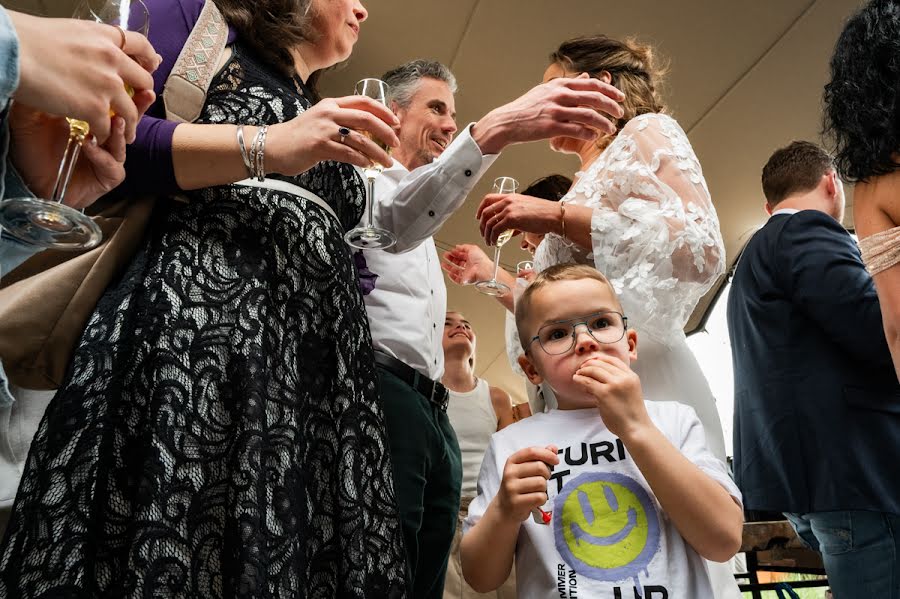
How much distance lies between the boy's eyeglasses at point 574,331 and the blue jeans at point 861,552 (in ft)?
1.96

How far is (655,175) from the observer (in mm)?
1729

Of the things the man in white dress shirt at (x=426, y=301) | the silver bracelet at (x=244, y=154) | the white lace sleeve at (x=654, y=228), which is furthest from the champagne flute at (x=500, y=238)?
the silver bracelet at (x=244, y=154)

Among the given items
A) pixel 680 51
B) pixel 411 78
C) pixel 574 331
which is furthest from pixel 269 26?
pixel 680 51

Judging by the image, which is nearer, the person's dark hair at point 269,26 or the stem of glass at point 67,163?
the stem of glass at point 67,163

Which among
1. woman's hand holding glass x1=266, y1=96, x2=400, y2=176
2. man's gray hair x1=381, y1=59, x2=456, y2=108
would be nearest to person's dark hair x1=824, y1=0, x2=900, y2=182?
woman's hand holding glass x1=266, y1=96, x2=400, y2=176

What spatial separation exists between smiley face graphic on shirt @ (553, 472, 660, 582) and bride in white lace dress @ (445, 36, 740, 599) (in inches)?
15.8

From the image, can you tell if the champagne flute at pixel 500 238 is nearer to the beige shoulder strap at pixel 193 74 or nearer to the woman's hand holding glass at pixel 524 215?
the woman's hand holding glass at pixel 524 215

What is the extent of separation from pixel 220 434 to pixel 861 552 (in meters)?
1.21

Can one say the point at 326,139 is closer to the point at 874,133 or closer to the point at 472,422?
the point at 874,133

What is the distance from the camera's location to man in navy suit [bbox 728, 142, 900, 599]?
148 centimetres

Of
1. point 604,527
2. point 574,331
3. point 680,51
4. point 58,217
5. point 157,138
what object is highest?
point 680,51

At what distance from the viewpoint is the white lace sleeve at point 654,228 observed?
5.31ft

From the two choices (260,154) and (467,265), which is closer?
(260,154)

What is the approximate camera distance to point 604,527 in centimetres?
119
